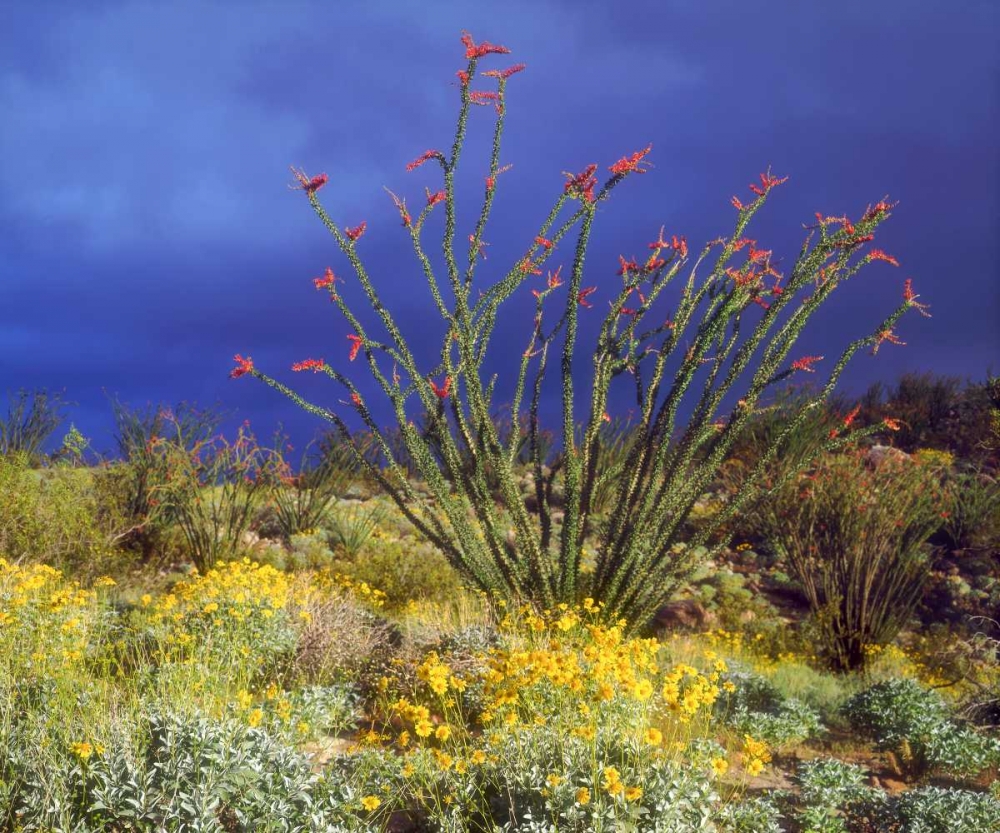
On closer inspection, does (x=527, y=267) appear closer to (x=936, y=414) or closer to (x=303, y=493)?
(x=303, y=493)

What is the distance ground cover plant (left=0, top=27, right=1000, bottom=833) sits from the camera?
3898 millimetres

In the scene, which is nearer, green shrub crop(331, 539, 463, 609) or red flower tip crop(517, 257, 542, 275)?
red flower tip crop(517, 257, 542, 275)

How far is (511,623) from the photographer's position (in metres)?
6.42

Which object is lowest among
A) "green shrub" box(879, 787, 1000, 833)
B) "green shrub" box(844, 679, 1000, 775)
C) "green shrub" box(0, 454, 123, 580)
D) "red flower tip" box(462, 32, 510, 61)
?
"green shrub" box(879, 787, 1000, 833)

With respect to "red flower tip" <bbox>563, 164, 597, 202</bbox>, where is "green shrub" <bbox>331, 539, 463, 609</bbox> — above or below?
below

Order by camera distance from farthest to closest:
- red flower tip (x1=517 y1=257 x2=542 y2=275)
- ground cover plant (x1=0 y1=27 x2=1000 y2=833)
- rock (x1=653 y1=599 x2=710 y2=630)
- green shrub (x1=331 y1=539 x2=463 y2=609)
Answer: rock (x1=653 y1=599 x2=710 y2=630) → green shrub (x1=331 y1=539 x2=463 y2=609) → red flower tip (x1=517 y1=257 x2=542 y2=275) → ground cover plant (x1=0 y1=27 x2=1000 y2=833)

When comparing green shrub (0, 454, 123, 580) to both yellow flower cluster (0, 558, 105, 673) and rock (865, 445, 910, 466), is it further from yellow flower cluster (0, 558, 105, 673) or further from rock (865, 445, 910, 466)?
rock (865, 445, 910, 466)

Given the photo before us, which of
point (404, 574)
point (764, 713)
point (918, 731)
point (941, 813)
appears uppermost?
point (404, 574)

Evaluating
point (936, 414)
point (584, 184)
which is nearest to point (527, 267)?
point (584, 184)

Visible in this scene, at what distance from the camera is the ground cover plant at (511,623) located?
153 inches

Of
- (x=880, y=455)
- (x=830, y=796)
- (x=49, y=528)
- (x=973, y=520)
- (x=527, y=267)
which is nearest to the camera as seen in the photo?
(x=830, y=796)

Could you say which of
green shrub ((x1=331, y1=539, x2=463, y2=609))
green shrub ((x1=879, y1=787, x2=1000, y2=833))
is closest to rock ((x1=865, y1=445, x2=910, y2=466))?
green shrub ((x1=331, y1=539, x2=463, y2=609))

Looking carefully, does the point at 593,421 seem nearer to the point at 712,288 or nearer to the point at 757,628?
the point at 712,288

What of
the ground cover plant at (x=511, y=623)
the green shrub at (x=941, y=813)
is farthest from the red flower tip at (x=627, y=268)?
the green shrub at (x=941, y=813)
